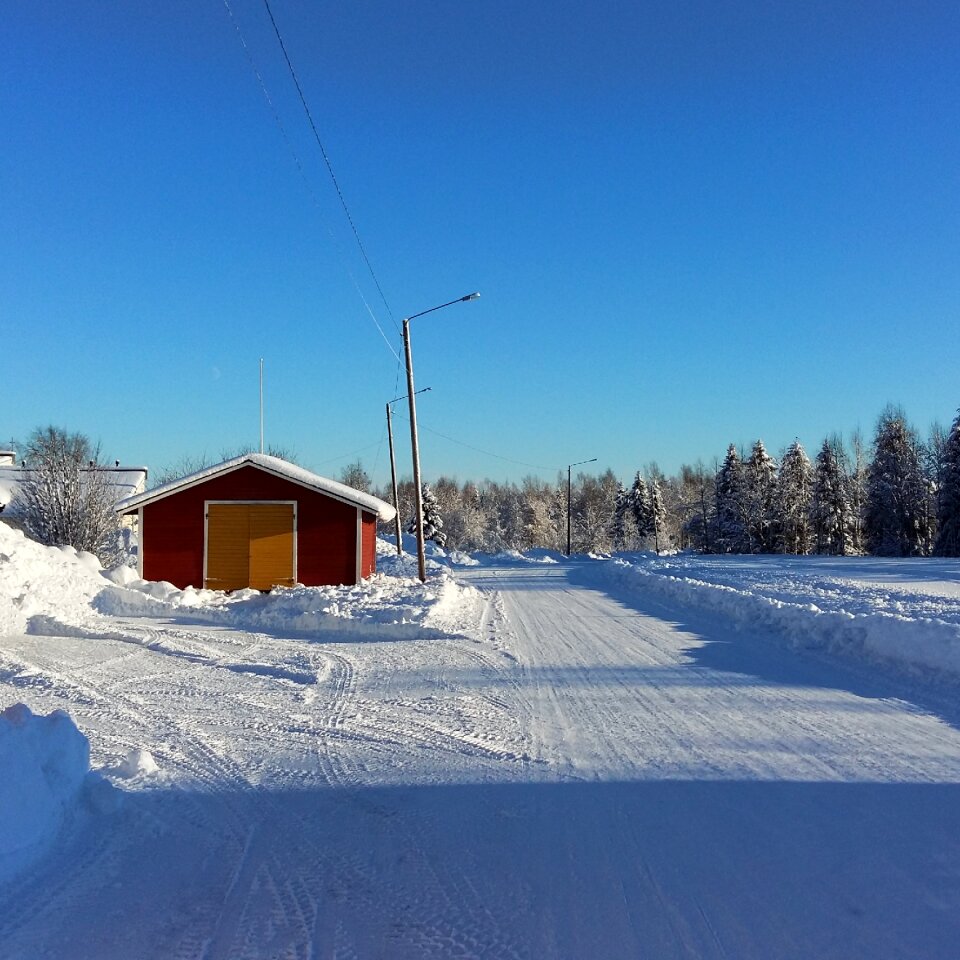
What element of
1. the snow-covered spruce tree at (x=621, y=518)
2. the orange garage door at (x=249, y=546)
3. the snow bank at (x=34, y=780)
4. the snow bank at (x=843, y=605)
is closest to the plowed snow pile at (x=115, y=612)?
the snow bank at (x=34, y=780)

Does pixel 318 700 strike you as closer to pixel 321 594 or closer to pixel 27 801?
pixel 27 801

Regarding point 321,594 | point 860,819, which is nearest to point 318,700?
point 860,819

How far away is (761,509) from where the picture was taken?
6538cm

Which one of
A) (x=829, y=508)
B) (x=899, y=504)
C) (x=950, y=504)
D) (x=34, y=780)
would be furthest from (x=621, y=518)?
(x=34, y=780)

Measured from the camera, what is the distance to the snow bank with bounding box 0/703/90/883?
4.10 m

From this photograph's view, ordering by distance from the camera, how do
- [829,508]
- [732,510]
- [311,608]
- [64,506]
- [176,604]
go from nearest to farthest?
[311,608], [176,604], [64,506], [829,508], [732,510]

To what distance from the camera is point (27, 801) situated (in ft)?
14.2

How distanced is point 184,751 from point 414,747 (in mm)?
1884

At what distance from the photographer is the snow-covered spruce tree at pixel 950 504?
164 ft

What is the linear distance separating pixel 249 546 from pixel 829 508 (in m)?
53.7

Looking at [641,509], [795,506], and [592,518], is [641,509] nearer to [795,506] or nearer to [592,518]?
[592,518]

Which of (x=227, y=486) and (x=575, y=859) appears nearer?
(x=575, y=859)

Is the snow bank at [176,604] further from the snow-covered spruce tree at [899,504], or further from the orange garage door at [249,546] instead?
the snow-covered spruce tree at [899,504]

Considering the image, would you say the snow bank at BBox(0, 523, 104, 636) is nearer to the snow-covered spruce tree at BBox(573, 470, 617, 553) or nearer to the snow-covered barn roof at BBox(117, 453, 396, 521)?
the snow-covered barn roof at BBox(117, 453, 396, 521)
